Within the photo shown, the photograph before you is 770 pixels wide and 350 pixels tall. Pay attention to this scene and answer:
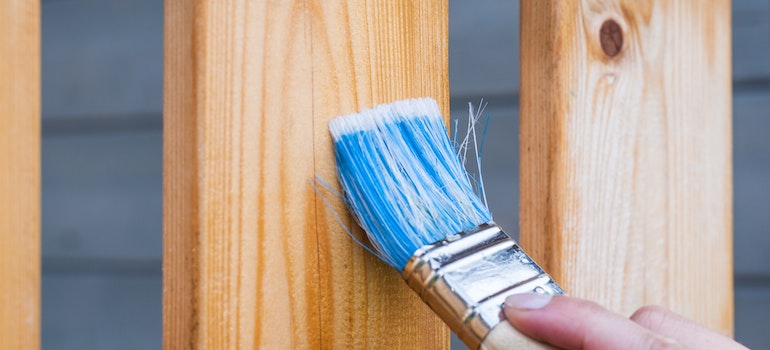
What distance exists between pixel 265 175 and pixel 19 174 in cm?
22

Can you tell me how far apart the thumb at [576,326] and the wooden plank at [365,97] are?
0.16m

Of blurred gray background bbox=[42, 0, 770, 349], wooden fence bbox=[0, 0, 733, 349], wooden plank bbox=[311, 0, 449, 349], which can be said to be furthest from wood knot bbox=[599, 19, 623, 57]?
blurred gray background bbox=[42, 0, 770, 349]

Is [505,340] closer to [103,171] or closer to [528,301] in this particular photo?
[528,301]

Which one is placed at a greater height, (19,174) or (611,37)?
(611,37)

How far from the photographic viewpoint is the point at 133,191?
2701 millimetres

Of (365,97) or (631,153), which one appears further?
(631,153)

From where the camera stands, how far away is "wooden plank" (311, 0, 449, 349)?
0.72m

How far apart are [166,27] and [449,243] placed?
0.33 metres

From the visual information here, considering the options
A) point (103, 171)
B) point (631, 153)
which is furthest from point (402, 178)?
point (103, 171)

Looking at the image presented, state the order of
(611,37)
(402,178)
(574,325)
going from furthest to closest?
(611,37), (402,178), (574,325)

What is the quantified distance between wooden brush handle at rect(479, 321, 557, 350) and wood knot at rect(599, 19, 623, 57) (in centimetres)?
39

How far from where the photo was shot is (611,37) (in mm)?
874

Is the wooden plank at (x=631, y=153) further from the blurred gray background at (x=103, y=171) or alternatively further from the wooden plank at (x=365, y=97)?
the blurred gray background at (x=103, y=171)

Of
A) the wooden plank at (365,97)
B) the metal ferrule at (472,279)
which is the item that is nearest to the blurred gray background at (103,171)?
A: the wooden plank at (365,97)
